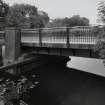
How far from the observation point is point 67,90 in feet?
42.2

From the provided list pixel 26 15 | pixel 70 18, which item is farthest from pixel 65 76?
pixel 70 18

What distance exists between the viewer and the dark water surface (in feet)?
35.7

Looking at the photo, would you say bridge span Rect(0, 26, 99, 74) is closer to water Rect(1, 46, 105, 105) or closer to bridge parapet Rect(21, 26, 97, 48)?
bridge parapet Rect(21, 26, 97, 48)


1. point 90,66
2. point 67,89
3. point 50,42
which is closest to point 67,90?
point 67,89

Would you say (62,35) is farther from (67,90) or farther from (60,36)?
(67,90)

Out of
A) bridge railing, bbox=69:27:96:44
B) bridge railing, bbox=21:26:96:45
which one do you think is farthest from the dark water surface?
bridge railing, bbox=69:27:96:44

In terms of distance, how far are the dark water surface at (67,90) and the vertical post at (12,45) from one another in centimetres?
277

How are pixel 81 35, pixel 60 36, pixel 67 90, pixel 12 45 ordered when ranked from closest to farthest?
pixel 81 35 < pixel 67 90 < pixel 60 36 < pixel 12 45

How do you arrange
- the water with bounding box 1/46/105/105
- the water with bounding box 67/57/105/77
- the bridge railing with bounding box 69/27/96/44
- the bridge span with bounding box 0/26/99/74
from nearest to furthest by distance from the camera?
the water with bounding box 1/46/105/105, the bridge railing with bounding box 69/27/96/44, the bridge span with bounding box 0/26/99/74, the water with bounding box 67/57/105/77

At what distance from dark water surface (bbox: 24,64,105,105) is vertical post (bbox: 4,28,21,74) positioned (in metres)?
2.77

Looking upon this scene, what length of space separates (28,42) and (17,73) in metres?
3.22

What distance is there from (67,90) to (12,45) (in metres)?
7.25

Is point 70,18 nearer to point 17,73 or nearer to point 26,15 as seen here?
point 26,15

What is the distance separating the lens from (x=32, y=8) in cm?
5853
